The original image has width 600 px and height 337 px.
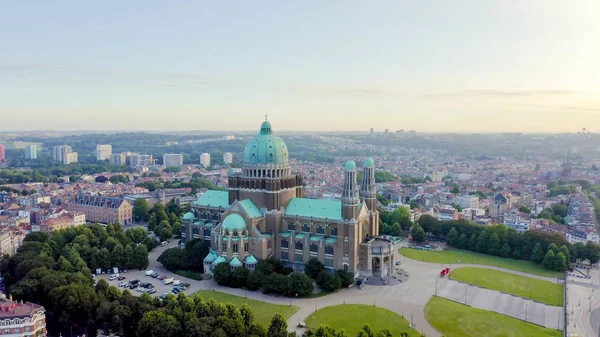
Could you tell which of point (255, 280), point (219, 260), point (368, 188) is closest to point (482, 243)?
point (368, 188)

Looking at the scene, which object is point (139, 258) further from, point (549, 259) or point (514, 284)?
point (549, 259)

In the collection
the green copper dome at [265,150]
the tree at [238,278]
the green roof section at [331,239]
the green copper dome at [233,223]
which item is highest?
the green copper dome at [265,150]

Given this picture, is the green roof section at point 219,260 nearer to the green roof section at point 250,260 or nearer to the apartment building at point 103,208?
the green roof section at point 250,260

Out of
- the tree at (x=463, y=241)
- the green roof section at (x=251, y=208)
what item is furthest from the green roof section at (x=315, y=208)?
the tree at (x=463, y=241)

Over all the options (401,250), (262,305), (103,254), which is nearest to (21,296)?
(103,254)

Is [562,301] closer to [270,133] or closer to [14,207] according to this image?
[270,133]

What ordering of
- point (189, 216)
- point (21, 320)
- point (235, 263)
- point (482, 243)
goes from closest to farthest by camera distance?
point (21, 320) < point (235, 263) < point (189, 216) < point (482, 243)

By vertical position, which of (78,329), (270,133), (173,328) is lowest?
(78,329)
